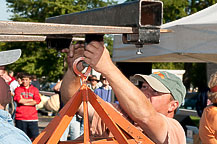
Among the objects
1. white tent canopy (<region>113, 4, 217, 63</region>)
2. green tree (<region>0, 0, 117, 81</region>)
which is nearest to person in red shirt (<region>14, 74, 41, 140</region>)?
white tent canopy (<region>113, 4, 217, 63</region>)

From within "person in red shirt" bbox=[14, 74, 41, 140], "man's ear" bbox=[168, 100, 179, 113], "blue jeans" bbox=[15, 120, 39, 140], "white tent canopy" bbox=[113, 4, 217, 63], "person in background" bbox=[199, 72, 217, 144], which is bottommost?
"blue jeans" bbox=[15, 120, 39, 140]

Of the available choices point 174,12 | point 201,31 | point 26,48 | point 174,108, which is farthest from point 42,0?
point 174,108

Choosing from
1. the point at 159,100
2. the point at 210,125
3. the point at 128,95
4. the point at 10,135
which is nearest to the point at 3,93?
the point at 10,135

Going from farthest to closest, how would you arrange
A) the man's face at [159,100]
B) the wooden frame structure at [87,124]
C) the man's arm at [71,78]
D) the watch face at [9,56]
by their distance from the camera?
the man's face at [159,100] < the man's arm at [71,78] < the wooden frame structure at [87,124] < the watch face at [9,56]

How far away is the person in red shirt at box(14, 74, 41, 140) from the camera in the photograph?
614cm

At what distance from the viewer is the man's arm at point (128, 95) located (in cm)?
161

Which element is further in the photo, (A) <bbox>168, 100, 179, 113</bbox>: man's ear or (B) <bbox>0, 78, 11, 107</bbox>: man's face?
(A) <bbox>168, 100, 179, 113</bbox>: man's ear

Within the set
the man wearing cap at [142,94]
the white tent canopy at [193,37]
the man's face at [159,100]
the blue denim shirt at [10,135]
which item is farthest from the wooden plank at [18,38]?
the white tent canopy at [193,37]

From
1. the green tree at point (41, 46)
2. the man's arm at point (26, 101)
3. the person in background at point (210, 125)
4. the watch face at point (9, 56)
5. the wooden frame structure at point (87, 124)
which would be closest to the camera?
the watch face at point (9, 56)

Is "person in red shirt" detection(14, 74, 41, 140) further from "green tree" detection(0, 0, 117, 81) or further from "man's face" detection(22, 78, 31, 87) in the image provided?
"green tree" detection(0, 0, 117, 81)

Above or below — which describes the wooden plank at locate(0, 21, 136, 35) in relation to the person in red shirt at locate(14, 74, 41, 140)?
above

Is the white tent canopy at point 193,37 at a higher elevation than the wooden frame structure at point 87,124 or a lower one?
higher

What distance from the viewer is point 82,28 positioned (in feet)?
4.30

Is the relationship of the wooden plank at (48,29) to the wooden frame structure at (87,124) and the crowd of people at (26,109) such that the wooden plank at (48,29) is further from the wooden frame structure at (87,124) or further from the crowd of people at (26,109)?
the crowd of people at (26,109)
